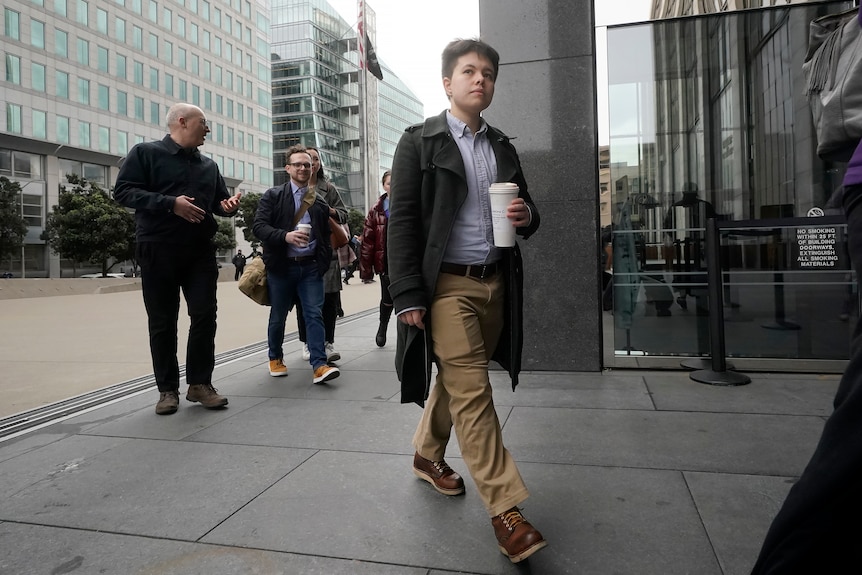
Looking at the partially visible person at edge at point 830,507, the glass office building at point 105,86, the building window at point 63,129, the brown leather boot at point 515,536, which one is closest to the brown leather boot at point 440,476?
the brown leather boot at point 515,536

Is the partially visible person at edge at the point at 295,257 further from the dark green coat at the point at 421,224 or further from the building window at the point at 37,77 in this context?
the building window at the point at 37,77

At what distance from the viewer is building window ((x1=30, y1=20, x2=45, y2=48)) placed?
1676 inches

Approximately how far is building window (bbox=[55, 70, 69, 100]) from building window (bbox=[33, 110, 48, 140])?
2.18 metres

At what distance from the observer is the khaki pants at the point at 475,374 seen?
226 cm

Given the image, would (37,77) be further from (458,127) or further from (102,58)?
(458,127)

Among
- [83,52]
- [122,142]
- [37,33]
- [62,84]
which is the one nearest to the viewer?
[37,33]

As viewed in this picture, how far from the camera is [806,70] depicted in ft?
5.41

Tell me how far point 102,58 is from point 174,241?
5221cm

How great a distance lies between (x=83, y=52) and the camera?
4625 cm

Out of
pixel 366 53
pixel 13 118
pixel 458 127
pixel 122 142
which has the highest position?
pixel 366 53

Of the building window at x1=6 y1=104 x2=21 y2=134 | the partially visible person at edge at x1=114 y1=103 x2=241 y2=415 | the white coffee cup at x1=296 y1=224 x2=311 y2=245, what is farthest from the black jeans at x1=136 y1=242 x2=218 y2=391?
the building window at x1=6 y1=104 x2=21 y2=134

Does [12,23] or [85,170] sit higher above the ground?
[12,23]

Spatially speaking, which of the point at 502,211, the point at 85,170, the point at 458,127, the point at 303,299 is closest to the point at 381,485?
the point at 502,211

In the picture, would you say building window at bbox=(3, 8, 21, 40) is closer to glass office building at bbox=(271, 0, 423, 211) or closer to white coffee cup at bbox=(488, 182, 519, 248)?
glass office building at bbox=(271, 0, 423, 211)
